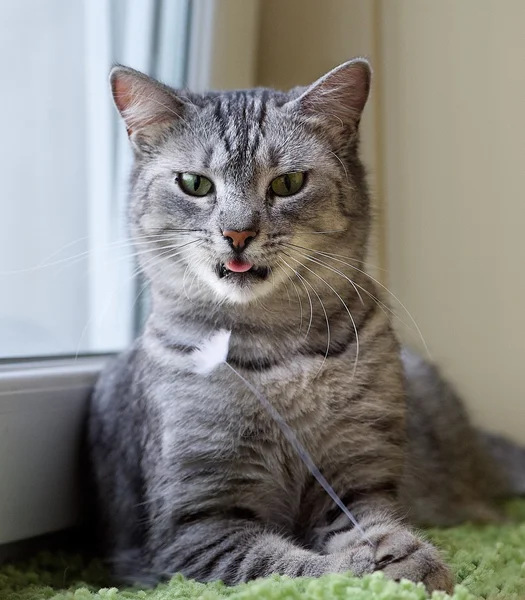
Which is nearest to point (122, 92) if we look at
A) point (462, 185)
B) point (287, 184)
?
point (287, 184)

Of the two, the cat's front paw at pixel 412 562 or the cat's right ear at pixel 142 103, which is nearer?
the cat's front paw at pixel 412 562

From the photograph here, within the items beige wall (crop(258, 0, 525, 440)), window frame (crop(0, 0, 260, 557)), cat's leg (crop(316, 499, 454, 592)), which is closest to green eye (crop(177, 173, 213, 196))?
window frame (crop(0, 0, 260, 557))

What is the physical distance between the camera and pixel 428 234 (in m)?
1.90

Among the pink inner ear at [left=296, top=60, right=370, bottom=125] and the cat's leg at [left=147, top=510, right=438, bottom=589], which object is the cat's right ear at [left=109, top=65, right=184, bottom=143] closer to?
the pink inner ear at [left=296, top=60, right=370, bottom=125]

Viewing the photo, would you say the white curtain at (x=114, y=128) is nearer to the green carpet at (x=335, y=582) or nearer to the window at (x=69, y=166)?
the window at (x=69, y=166)

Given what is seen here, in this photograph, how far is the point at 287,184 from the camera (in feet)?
4.09

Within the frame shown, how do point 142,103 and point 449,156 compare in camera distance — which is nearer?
point 142,103

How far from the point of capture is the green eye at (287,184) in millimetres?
1239

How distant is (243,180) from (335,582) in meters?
0.61

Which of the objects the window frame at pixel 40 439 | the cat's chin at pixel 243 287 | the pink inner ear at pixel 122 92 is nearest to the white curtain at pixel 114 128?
the window frame at pixel 40 439

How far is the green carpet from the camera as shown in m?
0.89

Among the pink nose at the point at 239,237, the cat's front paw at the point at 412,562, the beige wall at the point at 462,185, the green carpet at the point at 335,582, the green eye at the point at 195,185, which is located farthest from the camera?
the beige wall at the point at 462,185

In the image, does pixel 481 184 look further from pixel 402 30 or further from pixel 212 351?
pixel 212 351

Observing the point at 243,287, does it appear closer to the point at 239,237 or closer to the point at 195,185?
the point at 239,237
